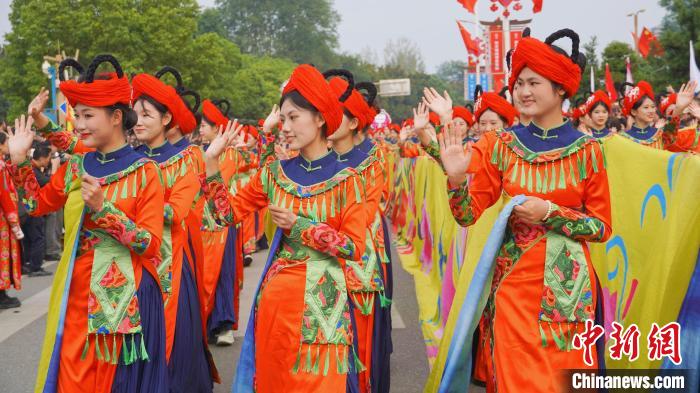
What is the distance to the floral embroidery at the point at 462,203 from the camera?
4078 millimetres

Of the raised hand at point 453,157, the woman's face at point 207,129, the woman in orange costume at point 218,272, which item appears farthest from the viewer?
the woman's face at point 207,129

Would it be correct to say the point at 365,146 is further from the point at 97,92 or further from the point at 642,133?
the point at 642,133

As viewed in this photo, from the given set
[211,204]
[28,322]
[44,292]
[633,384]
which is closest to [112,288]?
[211,204]

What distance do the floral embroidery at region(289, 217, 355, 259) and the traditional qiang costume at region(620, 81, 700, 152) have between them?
17.9 ft

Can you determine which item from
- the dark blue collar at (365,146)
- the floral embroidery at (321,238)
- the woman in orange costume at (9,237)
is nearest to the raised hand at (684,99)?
the dark blue collar at (365,146)

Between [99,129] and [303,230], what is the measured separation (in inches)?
46.1

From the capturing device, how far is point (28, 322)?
8766 mm

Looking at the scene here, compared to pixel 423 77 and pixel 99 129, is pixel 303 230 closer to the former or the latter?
pixel 99 129

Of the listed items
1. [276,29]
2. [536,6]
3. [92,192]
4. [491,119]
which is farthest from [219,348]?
[276,29]

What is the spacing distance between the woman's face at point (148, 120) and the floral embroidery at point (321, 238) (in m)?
2.16

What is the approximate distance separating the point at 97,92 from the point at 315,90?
1061 mm

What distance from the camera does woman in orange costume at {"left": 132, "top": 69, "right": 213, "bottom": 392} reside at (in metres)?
5.57

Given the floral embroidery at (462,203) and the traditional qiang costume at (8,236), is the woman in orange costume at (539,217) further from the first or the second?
the traditional qiang costume at (8,236)

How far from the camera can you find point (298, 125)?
4238 millimetres
